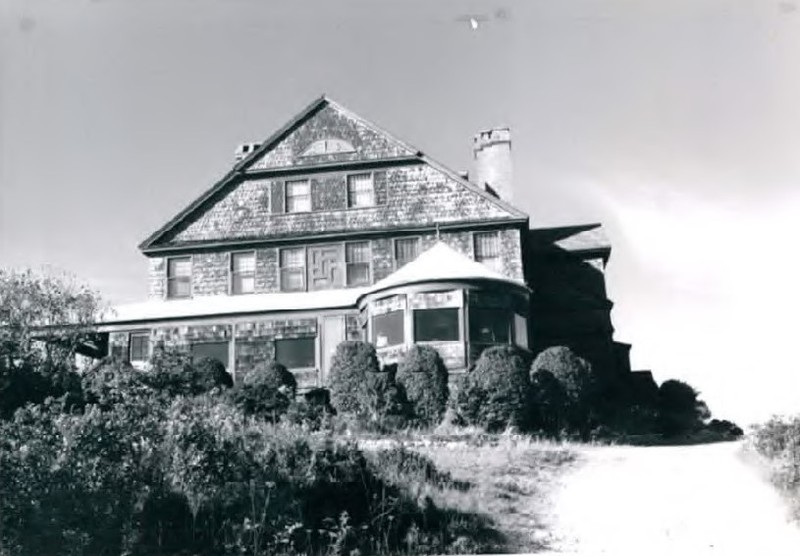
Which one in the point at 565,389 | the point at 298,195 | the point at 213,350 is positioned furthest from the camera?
the point at 298,195

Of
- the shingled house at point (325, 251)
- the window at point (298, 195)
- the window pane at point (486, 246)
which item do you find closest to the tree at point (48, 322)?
the shingled house at point (325, 251)

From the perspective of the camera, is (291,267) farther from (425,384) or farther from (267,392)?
(425,384)

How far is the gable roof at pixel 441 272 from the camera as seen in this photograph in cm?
2745

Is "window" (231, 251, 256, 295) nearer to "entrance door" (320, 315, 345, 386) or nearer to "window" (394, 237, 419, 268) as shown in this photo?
"entrance door" (320, 315, 345, 386)

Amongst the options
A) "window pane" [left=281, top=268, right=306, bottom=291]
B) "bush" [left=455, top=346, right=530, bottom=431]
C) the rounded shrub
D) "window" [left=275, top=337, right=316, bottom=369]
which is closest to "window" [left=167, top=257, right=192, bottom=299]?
"window pane" [left=281, top=268, right=306, bottom=291]

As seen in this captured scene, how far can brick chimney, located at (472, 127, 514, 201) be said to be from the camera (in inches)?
1403

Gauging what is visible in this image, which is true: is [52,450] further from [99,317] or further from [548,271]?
[548,271]

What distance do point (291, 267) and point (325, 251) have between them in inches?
52.6

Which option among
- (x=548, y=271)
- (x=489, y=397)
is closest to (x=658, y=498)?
(x=489, y=397)

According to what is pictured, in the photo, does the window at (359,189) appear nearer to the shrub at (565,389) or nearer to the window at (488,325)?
the window at (488,325)

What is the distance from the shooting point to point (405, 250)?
107 feet

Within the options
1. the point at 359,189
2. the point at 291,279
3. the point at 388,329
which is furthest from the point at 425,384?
the point at 359,189

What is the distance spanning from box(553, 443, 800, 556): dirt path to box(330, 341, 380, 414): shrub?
605cm

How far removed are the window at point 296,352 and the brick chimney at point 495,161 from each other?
951cm
